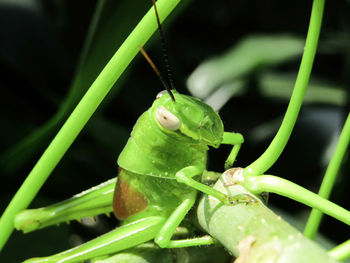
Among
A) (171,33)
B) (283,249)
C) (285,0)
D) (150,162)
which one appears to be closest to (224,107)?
(171,33)

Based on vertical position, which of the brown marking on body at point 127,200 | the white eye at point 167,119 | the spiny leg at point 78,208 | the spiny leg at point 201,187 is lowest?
the spiny leg at point 78,208

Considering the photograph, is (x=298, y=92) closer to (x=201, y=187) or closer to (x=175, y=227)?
(x=201, y=187)

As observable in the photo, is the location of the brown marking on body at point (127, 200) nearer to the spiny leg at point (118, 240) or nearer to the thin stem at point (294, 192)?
the spiny leg at point (118, 240)

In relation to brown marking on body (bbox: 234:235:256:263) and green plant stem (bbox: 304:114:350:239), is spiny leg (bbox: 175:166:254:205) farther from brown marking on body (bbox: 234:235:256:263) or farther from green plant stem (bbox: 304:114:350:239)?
green plant stem (bbox: 304:114:350:239)

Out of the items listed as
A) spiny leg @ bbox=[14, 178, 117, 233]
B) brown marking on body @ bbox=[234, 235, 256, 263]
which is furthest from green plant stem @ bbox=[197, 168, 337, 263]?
spiny leg @ bbox=[14, 178, 117, 233]

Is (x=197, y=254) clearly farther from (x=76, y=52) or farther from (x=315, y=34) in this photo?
(x=76, y=52)

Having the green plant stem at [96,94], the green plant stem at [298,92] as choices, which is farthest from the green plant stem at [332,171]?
the green plant stem at [96,94]
